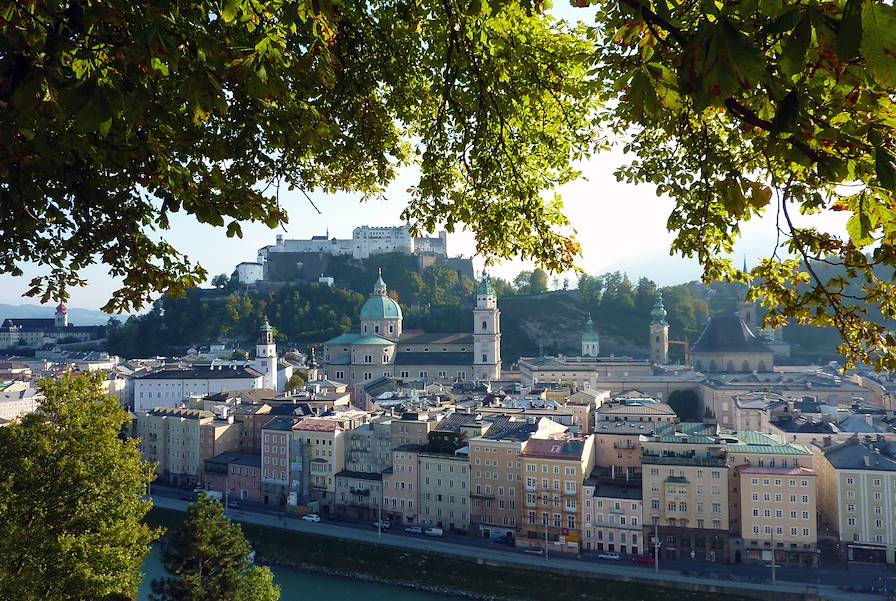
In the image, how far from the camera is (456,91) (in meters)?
3.37

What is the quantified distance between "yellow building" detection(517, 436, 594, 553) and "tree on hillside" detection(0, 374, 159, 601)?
14434mm

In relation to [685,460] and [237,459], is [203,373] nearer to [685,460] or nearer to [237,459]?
[237,459]

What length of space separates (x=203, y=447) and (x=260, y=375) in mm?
12253

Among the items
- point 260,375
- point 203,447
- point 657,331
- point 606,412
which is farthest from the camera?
point 657,331

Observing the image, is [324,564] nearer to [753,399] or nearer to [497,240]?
[497,240]

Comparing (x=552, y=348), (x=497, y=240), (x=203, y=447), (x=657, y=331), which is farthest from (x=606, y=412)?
(x=552, y=348)

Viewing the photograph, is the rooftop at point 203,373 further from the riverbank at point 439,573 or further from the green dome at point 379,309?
the riverbank at point 439,573

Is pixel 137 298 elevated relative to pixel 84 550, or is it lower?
elevated

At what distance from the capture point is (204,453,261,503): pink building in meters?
26.1

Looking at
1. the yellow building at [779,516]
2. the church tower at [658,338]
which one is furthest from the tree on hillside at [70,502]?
the church tower at [658,338]

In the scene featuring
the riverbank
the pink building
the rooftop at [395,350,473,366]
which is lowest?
the riverbank

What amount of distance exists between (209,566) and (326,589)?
607 centimetres

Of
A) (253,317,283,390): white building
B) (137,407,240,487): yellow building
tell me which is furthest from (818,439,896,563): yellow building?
(253,317,283,390): white building

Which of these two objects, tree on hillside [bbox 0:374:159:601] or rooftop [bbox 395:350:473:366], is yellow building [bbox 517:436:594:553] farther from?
rooftop [bbox 395:350:473:366]
